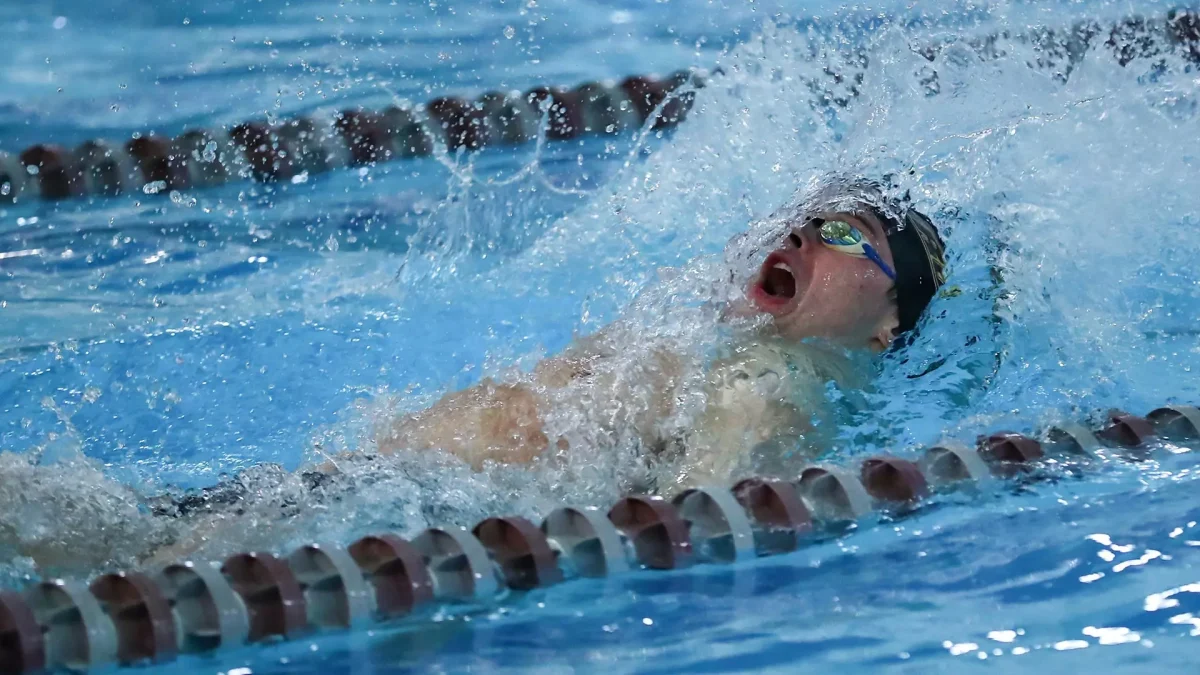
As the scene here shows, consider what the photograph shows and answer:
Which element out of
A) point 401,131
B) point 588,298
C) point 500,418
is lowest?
point 500,418

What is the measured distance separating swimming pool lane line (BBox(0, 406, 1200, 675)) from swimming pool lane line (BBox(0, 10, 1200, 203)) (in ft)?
6.06

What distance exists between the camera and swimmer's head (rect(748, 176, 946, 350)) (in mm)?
2365

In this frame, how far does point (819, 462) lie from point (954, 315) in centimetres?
73

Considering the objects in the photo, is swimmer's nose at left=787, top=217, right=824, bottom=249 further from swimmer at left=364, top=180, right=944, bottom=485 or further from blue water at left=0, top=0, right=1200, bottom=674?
blue water at left=0, top=0, right=1200, bottom=674

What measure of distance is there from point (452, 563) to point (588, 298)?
1.79m

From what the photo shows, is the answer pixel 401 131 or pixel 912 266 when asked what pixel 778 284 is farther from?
pixel 401 131

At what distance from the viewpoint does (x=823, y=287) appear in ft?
7.72

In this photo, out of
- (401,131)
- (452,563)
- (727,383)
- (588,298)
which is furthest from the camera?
(401,131)

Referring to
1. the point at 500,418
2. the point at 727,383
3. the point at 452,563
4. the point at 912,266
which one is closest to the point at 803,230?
the point at 912,266

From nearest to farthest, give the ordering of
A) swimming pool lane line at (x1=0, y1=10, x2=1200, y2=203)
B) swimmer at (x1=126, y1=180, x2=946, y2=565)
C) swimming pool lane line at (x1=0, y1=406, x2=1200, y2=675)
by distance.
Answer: swimming pool lane line at (x1=0, y1=406, x2=1200, y2=675)
swimmer at (x1=126, y1=180, x2=946, y2=565)
swimming pool lane line at (x1=0, y1=10, x2=1200, y2=203)

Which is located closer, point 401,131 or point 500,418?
point 500,418

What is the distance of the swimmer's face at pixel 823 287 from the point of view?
2359mm

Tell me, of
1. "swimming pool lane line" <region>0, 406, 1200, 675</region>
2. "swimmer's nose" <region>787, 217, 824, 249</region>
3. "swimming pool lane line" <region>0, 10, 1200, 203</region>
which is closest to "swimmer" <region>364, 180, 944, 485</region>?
"swimmer's nose" <region>787, 217, 824, 249</region>

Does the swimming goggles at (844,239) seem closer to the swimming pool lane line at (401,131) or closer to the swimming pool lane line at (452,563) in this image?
the swimming pool lane line at (452,563)
